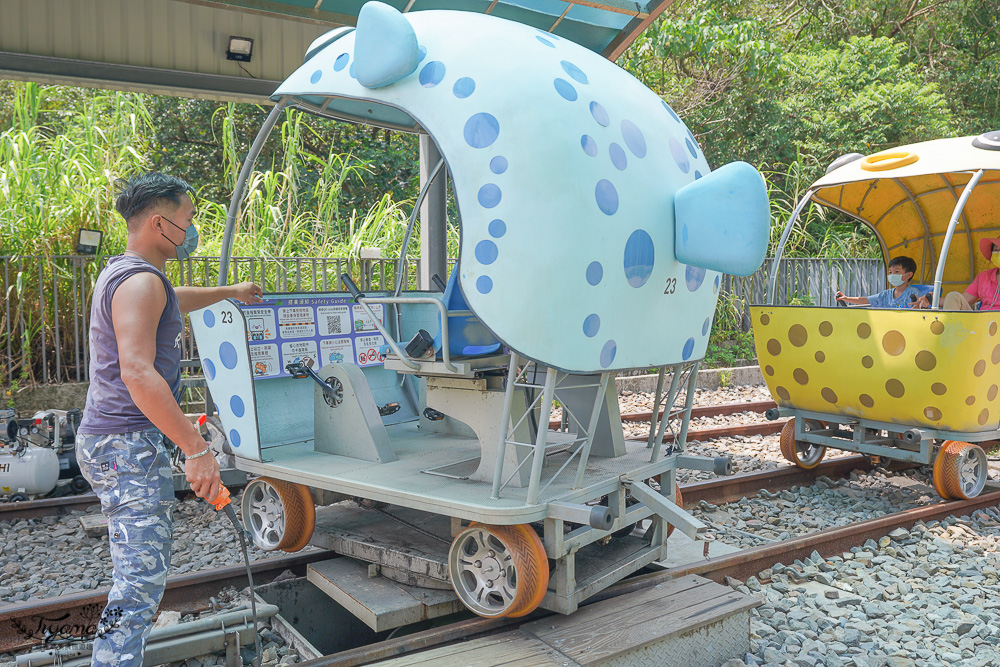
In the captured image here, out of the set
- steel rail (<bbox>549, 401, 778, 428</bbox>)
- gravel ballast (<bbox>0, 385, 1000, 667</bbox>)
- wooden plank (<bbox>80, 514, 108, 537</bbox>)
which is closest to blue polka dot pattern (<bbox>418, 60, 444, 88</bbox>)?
gravel ballast (<bbox>0, 385, 1000, 667</bbox>)

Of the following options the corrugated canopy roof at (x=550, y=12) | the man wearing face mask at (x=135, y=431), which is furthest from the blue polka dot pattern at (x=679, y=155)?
the corrugated canopy roof at (x=550, y=12)

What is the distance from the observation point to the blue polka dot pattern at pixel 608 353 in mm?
3705

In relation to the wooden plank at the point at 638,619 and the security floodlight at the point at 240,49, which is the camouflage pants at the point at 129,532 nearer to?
the wooden plank at the point at 638,619

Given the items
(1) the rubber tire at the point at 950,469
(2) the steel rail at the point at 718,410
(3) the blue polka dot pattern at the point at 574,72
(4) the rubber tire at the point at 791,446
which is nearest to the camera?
(3) the blue polka dot pattern at the point at 574,72

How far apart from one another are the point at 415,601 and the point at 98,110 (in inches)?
454

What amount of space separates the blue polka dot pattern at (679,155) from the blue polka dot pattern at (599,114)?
1.61 ft

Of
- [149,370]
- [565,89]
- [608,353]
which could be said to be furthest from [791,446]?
[149,370]

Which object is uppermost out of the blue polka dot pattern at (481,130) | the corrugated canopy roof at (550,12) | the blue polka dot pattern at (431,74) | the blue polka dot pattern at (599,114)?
the corrugated canopy roof at (550,12)

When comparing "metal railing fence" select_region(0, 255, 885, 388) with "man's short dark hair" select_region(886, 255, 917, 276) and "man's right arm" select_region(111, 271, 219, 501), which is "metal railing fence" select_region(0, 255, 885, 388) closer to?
"man's short dark hair" select_region(886, 255, 917, 276)

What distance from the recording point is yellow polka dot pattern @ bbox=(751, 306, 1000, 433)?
5.98 m

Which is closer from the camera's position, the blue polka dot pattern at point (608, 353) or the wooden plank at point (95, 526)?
the blue polka dot pattern at point (608, 353)

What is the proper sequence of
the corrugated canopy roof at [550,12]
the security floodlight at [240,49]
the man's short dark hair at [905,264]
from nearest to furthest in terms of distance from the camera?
the corrugated canopy roof at [550,12] → the man's short dark hair at [905,264] → the security floodlight at [240,49]

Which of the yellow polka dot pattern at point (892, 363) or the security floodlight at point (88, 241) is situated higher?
the security floodlight at point (88, 241)

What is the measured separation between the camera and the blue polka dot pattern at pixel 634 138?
377 cm
